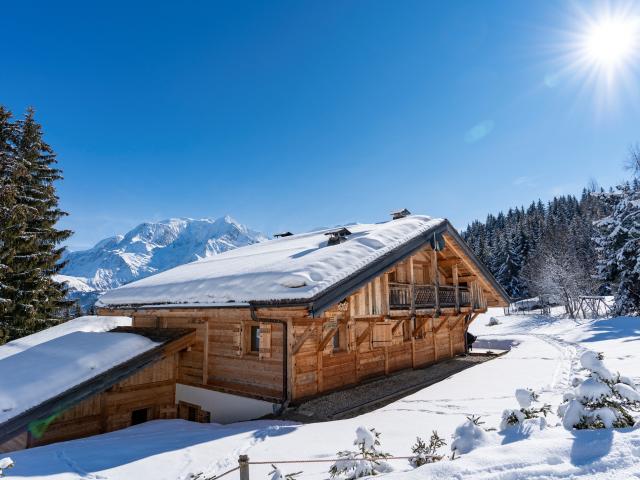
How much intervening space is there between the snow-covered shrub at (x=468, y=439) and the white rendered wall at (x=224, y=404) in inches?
257

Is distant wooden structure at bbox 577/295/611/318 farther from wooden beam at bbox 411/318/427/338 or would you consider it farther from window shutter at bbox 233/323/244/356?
window shutter at bbox 233/323/244/356

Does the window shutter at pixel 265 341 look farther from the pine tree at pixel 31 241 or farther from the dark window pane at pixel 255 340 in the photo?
the pine tree at pixel 31 241

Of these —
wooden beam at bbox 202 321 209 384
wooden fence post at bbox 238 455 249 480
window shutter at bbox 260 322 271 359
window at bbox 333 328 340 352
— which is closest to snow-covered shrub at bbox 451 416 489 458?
wooden fence post at bbox 238 455 249 480

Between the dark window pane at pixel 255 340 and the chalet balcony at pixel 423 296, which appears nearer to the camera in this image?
the dark window pane at pixel 255 340

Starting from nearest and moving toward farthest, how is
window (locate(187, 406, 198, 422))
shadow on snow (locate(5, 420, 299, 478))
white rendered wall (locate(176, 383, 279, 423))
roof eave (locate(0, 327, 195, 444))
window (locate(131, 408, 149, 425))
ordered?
shadow on snow (locate(5, 420, 299, 478)) → roof eave (locate(0, 327, 195, 444)) → white rendered wall (locate(176, 383, 279, 423)) → window (locate(131, 408, 149, 425)) → window (locate(187, 406, 198, 422))

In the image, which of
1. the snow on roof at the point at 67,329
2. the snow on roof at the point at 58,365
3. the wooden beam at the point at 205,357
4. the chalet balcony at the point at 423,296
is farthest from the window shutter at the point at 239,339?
the snow on roof at the point at 67,329

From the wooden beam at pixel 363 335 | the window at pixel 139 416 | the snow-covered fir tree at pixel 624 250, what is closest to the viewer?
the window at pixel 139 416

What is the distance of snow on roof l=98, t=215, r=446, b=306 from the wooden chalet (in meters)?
0.04

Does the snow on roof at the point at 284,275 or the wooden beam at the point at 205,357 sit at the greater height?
the snow on roof at the point at 284,275

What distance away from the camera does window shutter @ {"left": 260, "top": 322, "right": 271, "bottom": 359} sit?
1089cm

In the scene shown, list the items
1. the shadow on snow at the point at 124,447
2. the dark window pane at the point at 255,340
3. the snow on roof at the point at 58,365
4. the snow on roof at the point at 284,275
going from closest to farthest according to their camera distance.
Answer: the shadow on snow at the point at 124,447 < the snow on roof at the point at 58,365 < the snow on roof at the point at 284,275 < the dark window pane at the point at 255,340

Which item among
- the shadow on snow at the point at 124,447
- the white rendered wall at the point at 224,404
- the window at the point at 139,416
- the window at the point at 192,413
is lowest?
the window at the point at 192,413

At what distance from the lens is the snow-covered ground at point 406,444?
3.90m

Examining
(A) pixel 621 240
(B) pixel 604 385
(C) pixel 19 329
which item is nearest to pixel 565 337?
(A) pixel 621 240
